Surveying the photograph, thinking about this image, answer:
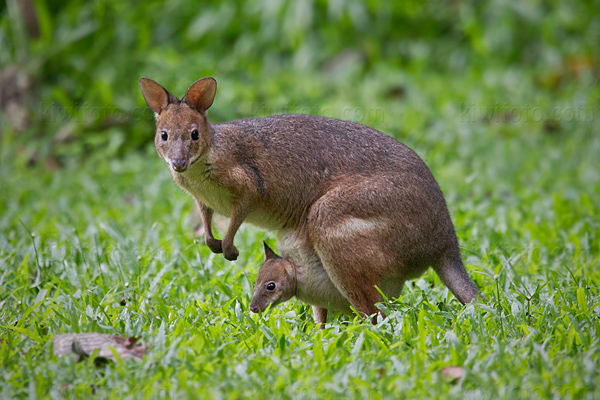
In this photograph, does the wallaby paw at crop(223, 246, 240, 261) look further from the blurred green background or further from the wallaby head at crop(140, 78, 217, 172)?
the blurred green background

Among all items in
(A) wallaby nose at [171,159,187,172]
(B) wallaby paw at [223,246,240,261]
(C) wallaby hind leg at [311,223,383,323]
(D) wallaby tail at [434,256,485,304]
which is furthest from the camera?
(B) wallaby paw at [223,246,240,261]

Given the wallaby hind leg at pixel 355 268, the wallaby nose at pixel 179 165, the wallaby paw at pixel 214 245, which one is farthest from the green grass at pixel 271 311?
the wallaby nose at pixel 179 165

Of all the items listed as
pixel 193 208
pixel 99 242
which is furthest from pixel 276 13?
pixel 99 242

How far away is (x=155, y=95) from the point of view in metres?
3.96

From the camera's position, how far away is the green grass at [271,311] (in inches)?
118

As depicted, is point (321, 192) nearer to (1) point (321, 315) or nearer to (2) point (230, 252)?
(2) point (230, 252)

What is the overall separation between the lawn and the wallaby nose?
0.80 metres

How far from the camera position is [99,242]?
5160 millimetres

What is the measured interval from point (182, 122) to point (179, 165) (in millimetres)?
300

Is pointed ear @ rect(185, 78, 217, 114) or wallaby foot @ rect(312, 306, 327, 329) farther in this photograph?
wallaby foot @ rect(312, 306, 327, 329)

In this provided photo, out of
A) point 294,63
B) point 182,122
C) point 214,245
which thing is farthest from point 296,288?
point 294,63

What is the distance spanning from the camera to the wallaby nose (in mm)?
3619

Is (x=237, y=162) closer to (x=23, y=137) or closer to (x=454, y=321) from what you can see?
(x=454, y=321)

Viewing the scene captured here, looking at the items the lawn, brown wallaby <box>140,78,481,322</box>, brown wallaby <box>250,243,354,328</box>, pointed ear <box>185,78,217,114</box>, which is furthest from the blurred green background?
brown wallaby <box>250,243,354,328</box>
